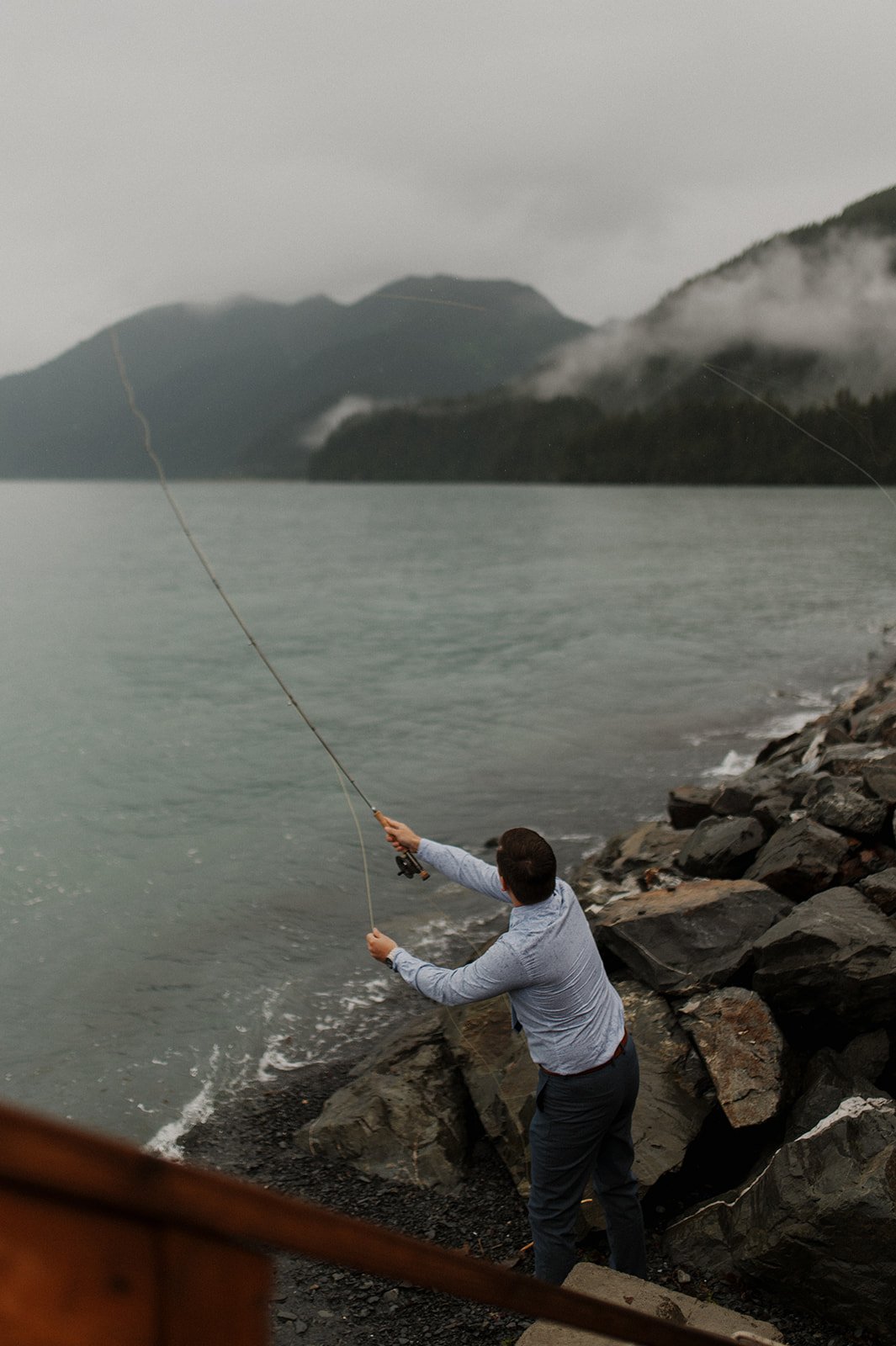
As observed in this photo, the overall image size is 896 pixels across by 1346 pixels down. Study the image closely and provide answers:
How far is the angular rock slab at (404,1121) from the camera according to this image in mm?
6527

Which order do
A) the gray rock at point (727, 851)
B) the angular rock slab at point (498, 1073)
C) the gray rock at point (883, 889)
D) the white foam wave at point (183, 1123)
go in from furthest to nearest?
the gray rock at point (727, 851)
the white foam wave at point (183, 1123)
the gray rock at point (883, 889)
the angular rock slab at point (498, 1073)

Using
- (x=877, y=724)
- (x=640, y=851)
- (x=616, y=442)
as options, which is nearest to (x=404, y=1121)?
(x=640, y=851)

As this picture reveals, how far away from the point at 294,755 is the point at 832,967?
14118 mm

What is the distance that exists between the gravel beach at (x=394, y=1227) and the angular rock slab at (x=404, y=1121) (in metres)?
0.10

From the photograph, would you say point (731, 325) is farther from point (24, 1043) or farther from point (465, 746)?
point (24, 1043)

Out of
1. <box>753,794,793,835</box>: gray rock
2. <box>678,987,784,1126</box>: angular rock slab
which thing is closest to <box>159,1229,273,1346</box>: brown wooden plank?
<box>678,987,784,1126</box>: angular rock slab

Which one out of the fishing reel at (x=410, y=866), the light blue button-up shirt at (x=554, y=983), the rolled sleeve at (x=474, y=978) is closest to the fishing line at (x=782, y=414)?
the fishing reel at (x=410, y=866)

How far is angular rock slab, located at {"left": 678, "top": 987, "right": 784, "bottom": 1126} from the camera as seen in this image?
577 cm

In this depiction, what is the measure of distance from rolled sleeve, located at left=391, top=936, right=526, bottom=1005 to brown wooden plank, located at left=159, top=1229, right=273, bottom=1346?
3433 millimetres

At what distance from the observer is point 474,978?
4.65 m

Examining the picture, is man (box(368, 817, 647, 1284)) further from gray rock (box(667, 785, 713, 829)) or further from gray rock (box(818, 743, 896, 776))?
gray rock (box(667, 785, 713, 829))

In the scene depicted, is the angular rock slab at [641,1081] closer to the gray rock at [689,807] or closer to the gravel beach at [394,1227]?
the gravel beach at [394,1227]

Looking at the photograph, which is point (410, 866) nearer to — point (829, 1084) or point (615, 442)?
point (829, 1084)

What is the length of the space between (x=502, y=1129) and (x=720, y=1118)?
1.32 meters
